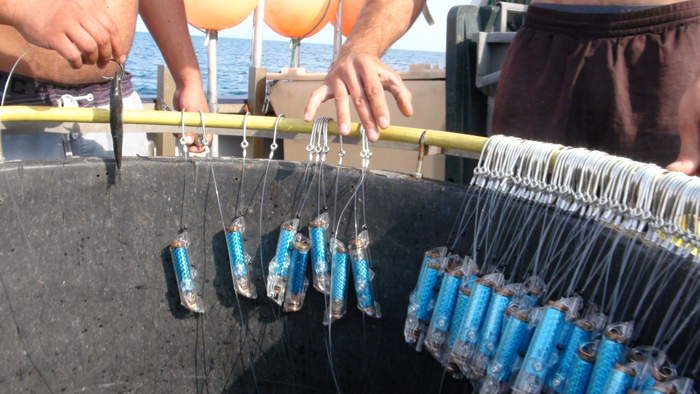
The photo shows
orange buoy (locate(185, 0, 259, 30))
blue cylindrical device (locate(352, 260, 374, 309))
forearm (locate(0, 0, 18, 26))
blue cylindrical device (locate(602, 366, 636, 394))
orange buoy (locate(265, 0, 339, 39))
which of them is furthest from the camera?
orange buoy (locate(265, 0, 339, 39))

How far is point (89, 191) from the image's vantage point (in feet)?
3.16

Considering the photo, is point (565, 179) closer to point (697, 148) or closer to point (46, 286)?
point (697, 148)

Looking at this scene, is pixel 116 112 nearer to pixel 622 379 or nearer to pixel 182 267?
pixel 182 267

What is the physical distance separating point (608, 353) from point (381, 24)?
85 centimetres

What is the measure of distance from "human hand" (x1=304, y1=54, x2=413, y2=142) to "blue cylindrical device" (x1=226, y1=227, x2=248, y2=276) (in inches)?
11.2

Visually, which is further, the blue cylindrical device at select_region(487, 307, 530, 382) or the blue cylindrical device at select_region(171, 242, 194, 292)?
the blue cylindrical device at select_region(171, 242, 194, 292)

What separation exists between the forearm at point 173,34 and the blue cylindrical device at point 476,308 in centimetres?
98

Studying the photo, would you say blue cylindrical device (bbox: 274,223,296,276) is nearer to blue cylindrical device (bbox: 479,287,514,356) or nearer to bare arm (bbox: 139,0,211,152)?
blue cylindrical device (bbox: 479,287,514,356)

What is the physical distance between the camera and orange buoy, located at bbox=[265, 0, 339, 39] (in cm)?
425

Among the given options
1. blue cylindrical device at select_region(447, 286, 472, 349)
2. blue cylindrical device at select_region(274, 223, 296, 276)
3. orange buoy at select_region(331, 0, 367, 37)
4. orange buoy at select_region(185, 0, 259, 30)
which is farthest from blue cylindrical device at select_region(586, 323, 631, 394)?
orange buoy at select_region(331, 0, 367, 37)

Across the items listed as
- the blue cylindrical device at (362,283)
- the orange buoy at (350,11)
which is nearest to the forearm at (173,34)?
the blue cylindrical device at (362,283)

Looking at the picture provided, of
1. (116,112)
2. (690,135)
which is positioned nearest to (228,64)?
(116,112)

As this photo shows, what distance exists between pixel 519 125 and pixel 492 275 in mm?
422

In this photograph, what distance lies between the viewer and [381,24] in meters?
1.16
